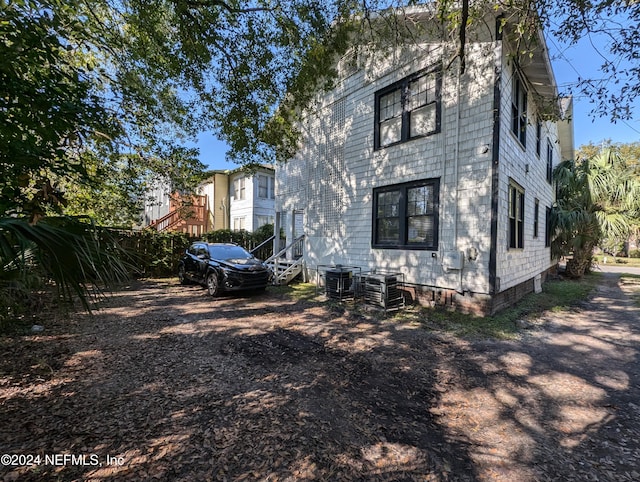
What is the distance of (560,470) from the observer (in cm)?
229

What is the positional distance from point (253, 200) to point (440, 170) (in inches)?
557

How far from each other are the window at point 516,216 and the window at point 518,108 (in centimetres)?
140

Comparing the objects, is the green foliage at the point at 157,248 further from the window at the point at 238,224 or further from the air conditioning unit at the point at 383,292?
the air conditioning unit at the point at 383,292

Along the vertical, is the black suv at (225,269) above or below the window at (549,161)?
below

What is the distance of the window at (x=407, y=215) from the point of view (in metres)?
7.33

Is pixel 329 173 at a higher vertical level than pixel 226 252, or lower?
higher

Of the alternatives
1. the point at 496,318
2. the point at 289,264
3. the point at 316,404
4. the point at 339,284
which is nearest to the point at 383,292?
the point at 339,284

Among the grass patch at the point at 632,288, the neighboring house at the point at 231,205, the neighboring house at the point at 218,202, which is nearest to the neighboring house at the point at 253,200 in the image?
the neighboring house at the point at 231,205

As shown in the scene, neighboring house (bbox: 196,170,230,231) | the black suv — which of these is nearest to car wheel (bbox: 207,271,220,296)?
the black suv

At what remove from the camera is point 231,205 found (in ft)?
69.6

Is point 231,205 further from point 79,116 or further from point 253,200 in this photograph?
point 79,116

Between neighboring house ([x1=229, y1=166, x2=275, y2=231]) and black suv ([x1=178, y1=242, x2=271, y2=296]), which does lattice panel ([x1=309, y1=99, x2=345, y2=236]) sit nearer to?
black suv ([x1=178, y1=242, x2=271, y2=296])

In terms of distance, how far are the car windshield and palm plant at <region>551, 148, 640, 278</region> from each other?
12.4 metres

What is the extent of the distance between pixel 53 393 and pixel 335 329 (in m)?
4.20
